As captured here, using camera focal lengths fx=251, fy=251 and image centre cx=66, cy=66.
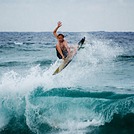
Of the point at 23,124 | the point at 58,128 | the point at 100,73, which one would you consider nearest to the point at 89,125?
the point at 58,128

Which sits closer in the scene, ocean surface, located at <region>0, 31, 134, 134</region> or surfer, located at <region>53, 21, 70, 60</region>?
ocean surface, located at <region>0, 31, 134, 134</region>

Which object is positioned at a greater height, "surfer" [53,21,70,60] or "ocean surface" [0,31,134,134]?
"surfer" [53,21,70,60]

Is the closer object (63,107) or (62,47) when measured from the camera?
(62,47)

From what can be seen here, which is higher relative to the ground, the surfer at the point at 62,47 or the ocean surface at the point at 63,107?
the surfer at the point at 62,47

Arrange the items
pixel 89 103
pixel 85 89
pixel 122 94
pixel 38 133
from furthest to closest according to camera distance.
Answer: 1. pixel 85 89
2. pixel 122 94
3. pixel 89 103
4. pixel 38 133

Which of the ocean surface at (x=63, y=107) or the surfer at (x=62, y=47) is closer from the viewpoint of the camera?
the ocean surface at (x=63, y=107)

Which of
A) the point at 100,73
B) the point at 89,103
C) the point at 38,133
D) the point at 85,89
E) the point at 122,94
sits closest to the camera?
the point at 38,133

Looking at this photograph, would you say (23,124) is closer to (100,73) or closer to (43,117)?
(43,117)

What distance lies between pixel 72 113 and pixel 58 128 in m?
1.22

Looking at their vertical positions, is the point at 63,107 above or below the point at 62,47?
below

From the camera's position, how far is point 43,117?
9.66 m

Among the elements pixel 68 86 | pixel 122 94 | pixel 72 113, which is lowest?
pixel 72 113

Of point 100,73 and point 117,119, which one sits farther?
point 100,73

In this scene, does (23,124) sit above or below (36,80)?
below
